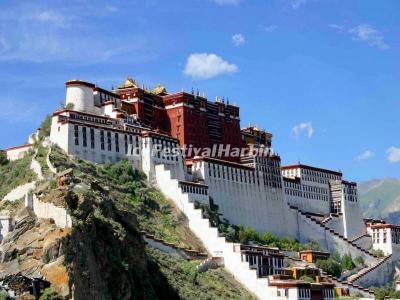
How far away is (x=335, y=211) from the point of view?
302ft

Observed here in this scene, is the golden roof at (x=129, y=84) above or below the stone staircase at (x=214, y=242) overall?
above

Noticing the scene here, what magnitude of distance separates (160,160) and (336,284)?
707 inches

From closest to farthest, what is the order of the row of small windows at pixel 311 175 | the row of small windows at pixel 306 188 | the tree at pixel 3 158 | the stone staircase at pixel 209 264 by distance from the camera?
the stone staircase at pixel 209 264 → the tree at pixel 3 158 → the row of small windows at pixel 306 188 → the row of small windows at pixel 311 175

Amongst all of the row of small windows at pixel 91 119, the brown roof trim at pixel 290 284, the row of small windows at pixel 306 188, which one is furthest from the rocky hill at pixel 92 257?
the row of small windows at pixel 306 188

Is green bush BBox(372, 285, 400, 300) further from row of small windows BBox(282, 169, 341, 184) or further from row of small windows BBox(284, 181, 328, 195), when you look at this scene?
row of small windows BBox(282, 169, 341, 184)

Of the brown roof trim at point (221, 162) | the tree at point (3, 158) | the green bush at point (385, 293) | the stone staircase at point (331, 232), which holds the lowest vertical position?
the green bush at point (385, 293)

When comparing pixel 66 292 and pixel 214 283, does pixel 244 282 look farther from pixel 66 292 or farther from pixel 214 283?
pixel 66 292

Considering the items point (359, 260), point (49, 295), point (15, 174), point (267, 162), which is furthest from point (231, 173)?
point (49, 295)

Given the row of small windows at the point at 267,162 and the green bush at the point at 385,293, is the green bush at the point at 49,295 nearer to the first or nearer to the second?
the green bush at the point at 385,293

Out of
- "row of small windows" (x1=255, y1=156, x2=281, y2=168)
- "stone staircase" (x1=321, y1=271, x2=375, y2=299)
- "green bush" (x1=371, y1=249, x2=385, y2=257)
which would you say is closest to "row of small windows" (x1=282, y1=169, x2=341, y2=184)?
"row of small windows" (x1=255, y1=156, x2=281, y2=168)

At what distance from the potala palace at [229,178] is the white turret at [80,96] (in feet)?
0.29

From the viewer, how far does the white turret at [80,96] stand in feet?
246

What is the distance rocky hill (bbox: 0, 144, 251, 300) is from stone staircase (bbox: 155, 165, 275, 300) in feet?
5.24

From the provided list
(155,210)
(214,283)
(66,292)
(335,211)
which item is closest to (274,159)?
(335,211)
